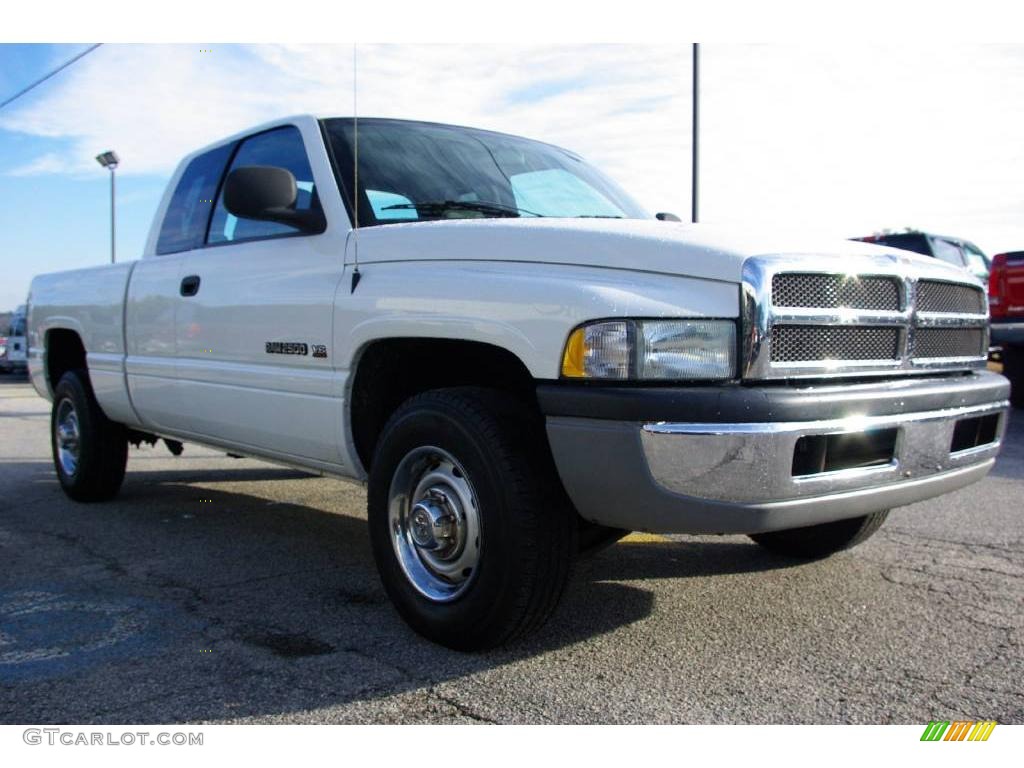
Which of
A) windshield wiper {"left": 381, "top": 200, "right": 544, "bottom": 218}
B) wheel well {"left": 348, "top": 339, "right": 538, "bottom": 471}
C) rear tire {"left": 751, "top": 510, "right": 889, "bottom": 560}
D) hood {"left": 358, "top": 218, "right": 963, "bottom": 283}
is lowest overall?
rear tire {"left": 751, "top": 510, "right": 889, "bottom": 560}

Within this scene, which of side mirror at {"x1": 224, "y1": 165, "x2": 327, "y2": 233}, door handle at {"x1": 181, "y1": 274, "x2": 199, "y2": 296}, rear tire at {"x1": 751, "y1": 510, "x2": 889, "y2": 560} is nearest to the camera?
side mirror at {"x1": 224, "y1": 165, "x2": 327, "y2": 233}

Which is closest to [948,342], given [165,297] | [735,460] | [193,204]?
[735,460]

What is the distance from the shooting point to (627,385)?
9.00ft

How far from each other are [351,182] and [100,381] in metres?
2.49

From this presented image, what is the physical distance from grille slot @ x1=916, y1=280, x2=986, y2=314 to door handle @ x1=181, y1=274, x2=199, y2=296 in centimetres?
314

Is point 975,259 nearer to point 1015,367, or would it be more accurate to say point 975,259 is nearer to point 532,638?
point 1015,367

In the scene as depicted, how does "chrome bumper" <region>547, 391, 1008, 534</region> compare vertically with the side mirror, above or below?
below

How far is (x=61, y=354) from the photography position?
638cm

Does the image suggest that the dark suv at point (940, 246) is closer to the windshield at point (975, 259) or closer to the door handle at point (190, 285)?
the windshield at point (975, 259)

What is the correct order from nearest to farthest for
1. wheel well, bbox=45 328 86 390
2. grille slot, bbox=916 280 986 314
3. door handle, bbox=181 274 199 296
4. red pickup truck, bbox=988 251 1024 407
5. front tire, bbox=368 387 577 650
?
front tire, bbox=368 387 577 650 → grille slot, bbox=916 280 986 314 → door handle, bbox=181 274 199 296 → wheel well, bbox=45 328 86 390 → red pickup truck, bbox=988 251 1024 407

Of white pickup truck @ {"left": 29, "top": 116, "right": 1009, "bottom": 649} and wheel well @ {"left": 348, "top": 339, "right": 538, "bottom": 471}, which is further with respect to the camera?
wheel well @ {"left": 348, "top": 339, "right": 538, "bottom": 471}

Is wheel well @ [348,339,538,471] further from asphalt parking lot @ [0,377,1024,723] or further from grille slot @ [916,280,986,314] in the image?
grille slot @ [916,280,986,314]

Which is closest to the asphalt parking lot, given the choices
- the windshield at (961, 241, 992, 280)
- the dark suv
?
the dark suv

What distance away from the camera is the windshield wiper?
383 cm
